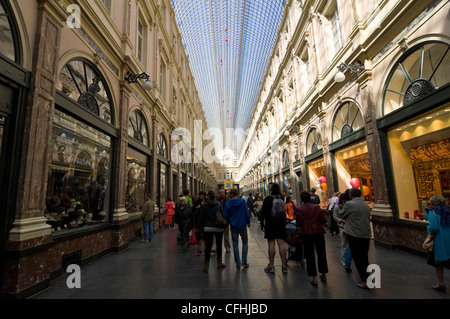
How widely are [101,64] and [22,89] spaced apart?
3.10 metres

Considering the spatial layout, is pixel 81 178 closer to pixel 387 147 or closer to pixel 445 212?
pixel 445 212

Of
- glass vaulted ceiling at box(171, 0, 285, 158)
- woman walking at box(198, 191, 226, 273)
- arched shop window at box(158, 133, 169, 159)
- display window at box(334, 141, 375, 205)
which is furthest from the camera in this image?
glass vaulted ceiling at box(171, 0, 285, 158)

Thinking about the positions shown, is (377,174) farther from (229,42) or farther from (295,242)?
(229,42)

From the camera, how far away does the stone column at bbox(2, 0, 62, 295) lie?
350 centimetres

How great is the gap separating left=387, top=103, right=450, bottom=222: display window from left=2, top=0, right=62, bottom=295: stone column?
25.3 ft

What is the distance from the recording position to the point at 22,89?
3904mm

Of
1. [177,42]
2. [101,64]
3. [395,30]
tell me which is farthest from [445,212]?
[177,42]

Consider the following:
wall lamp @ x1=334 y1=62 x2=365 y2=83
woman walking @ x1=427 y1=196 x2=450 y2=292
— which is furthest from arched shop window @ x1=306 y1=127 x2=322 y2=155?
woman walking @ x1=427 y1=196 x2=450 y2=292

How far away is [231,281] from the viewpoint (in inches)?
162

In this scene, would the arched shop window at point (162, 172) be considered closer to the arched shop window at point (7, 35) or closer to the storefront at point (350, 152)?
the arched shop window at point (7, 35)

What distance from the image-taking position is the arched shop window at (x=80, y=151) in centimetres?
488

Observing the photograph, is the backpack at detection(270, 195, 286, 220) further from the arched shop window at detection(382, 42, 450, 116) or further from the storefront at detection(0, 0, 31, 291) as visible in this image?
the storefront at detection(0, 0, 31, 291)

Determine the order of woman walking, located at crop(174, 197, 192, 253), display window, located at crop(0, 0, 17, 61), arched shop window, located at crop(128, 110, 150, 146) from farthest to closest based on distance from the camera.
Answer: arched shop window, located at crop(128, 110, 150, 146) < woman walking, located at crop(174, 197, 192, 253) < display window, located at crop(0, 0, 17, 61)

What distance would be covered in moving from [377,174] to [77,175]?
334 inches
